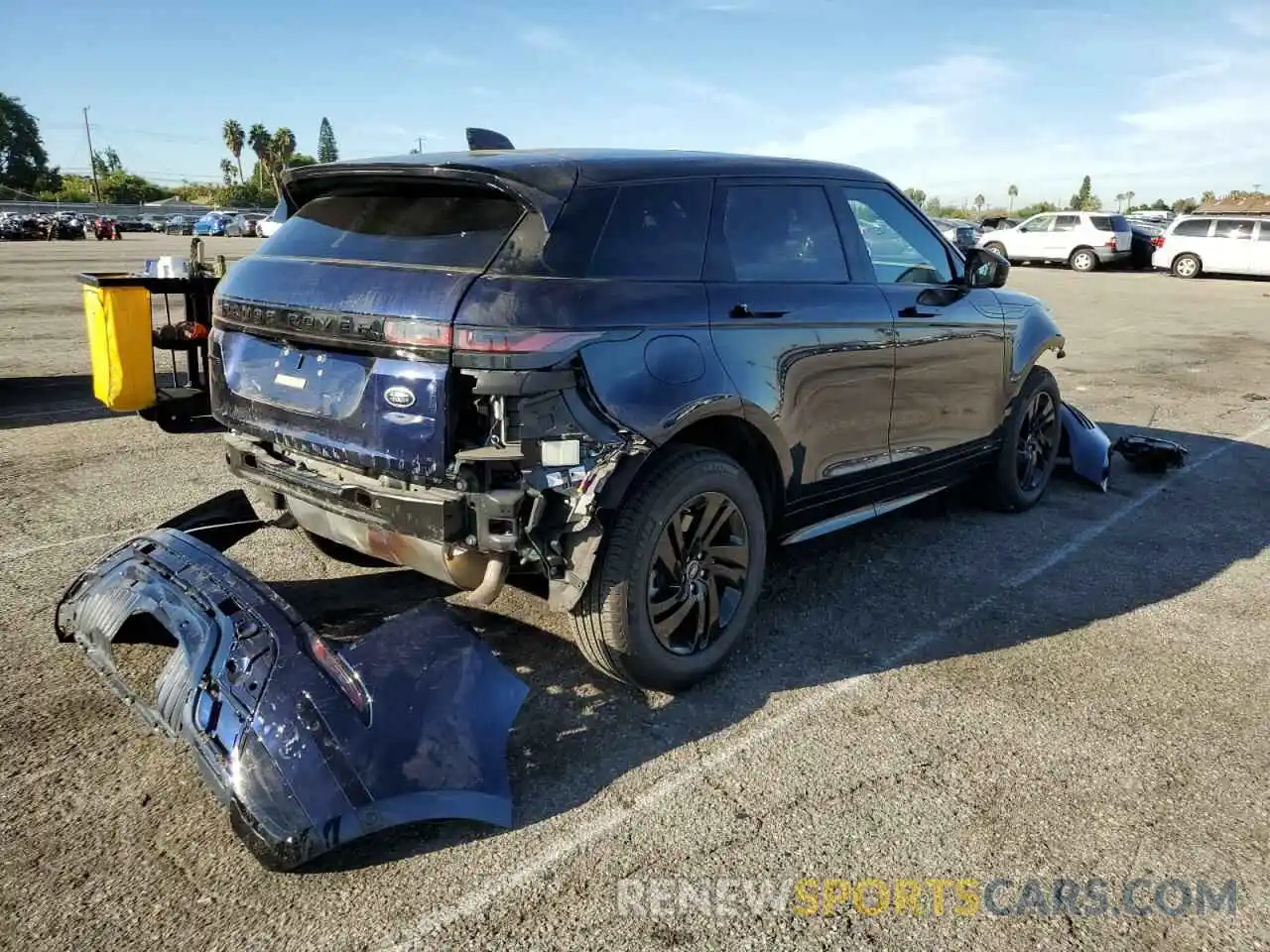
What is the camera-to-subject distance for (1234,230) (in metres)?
26.2

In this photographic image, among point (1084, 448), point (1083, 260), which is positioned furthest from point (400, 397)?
point (1083, 260)

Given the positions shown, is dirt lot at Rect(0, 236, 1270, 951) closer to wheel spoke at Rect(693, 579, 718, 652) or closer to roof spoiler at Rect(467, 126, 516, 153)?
wheel spoke at Rect(693, 579, 718, 652)

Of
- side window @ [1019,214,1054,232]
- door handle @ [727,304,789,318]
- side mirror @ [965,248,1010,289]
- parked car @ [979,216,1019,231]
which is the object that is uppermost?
parked car @ [979,216,1019,231]

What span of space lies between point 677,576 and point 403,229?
5.05 ft

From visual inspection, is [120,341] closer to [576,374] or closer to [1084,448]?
[576,374]

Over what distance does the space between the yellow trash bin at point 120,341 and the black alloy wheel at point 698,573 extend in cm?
442

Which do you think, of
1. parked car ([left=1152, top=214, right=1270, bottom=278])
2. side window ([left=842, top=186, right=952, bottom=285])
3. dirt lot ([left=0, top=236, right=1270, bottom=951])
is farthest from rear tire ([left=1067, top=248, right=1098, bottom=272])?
side window ([left=842, top=186, right=952, bottom=285])

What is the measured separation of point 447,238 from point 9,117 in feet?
384

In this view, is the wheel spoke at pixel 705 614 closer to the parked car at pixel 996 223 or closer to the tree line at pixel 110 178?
the parked car at pixel 996 223

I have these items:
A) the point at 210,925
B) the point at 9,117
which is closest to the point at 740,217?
the point at 210,925

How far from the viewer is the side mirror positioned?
15.7 ft

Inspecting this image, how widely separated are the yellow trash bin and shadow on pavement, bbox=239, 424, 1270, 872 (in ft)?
9.21

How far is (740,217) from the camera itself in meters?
3.64

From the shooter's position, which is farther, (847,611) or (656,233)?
(847,611)
